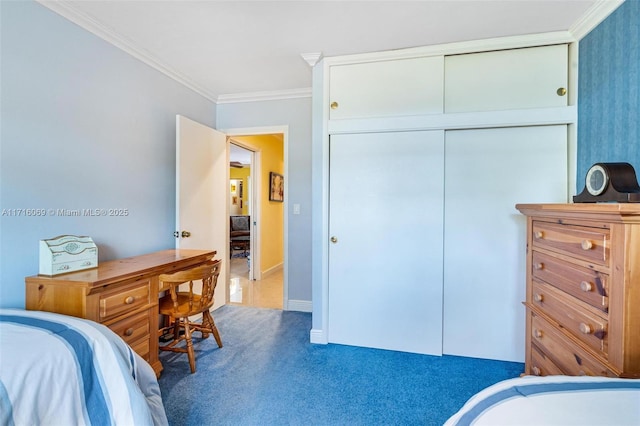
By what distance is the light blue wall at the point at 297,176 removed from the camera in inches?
126

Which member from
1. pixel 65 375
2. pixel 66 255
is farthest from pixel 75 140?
pixel 65 375

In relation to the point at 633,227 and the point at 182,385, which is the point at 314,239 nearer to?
the point at 182,385

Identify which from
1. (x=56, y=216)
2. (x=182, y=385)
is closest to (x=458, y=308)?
(x=182, y=385)

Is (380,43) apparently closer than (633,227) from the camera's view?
No

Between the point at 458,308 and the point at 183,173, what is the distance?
261cm

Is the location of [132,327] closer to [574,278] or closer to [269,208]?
[574,278]

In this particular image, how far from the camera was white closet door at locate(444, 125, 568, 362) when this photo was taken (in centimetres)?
209

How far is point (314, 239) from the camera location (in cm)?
246

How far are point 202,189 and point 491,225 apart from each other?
264 cm

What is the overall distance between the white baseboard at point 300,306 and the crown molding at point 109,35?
2.54m

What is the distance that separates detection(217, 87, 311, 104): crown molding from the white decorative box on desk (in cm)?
215

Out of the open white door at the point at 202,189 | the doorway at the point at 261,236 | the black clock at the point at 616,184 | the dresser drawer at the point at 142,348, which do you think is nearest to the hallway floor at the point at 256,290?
the doorway at the point at 261,236

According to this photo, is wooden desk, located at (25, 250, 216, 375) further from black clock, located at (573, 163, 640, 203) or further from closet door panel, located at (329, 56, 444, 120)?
black clock, located at (573, 163, 640, 203)

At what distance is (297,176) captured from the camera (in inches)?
127
